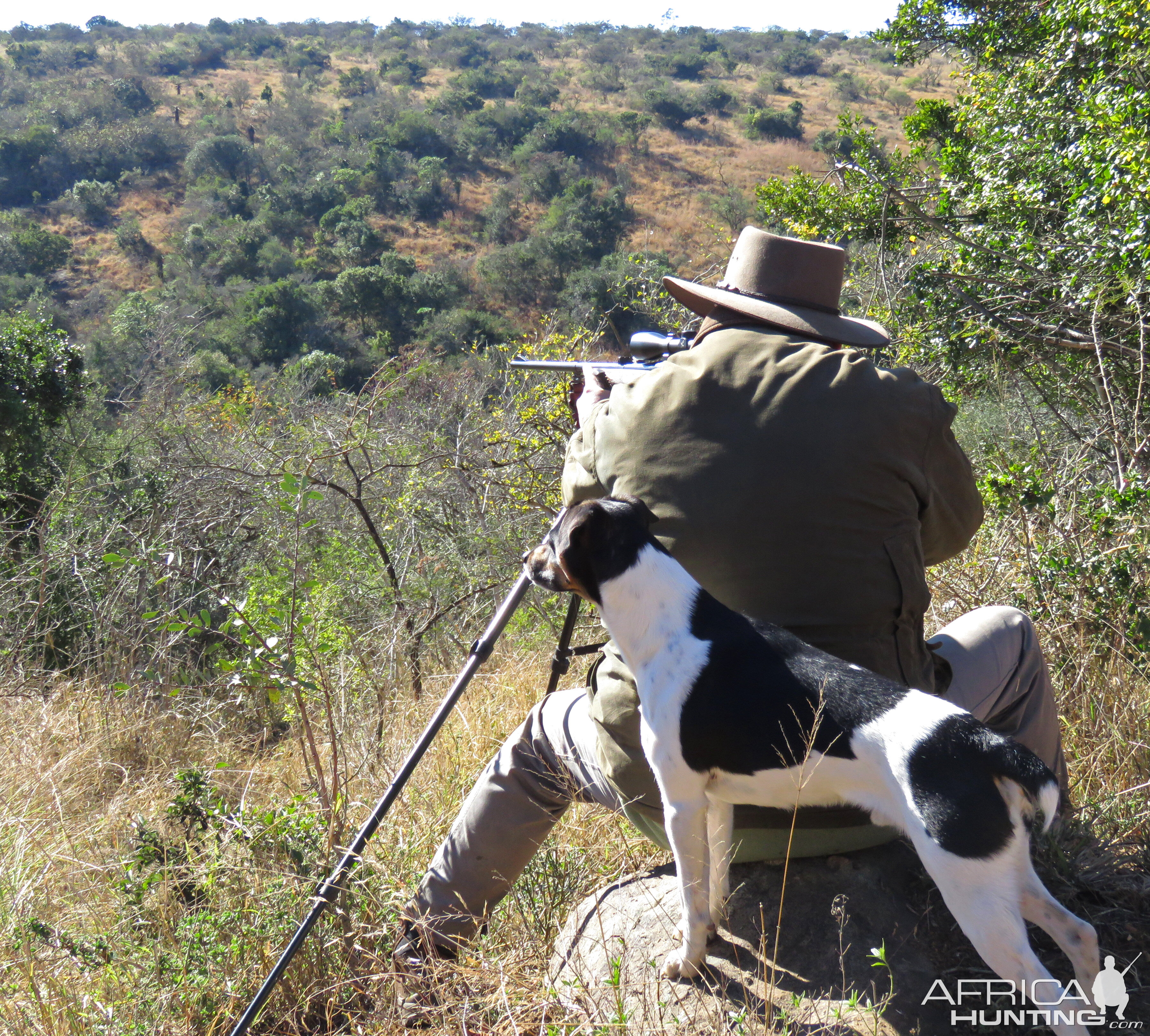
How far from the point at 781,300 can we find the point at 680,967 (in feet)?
5.20

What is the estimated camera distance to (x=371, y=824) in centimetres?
214

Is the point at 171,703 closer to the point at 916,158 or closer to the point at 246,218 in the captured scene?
the point at 916,158

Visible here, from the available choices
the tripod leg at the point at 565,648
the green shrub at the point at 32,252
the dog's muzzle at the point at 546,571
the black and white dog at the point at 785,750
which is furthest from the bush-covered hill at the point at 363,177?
the black and white dog at the point at 785,750

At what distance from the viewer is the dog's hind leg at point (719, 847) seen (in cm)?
191

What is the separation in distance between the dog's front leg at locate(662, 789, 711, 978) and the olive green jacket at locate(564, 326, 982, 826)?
0.66ft

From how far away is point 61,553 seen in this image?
5.18 m

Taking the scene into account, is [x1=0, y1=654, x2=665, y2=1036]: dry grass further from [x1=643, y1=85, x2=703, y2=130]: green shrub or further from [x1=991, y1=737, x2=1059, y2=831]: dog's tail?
[x1=643, y1=85, x2=703, y2=130]: green shrub

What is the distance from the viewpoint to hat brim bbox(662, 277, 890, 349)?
212cm

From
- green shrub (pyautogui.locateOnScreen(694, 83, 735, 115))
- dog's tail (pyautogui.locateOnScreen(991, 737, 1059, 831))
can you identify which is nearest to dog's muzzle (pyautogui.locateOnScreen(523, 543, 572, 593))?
dog's tail (pyautogui.locateOnScreen(991, 737, 1059, 831))

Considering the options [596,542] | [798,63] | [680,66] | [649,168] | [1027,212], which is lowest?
[596,542]

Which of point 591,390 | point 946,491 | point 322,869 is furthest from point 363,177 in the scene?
point 946,491

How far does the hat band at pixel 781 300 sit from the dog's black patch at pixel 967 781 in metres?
1.14

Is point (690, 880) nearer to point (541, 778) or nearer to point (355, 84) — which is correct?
point (541, 778)

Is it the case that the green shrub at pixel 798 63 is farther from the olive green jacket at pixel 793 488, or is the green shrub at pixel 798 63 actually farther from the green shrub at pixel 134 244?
the olive green jacket at pixel 793 488
